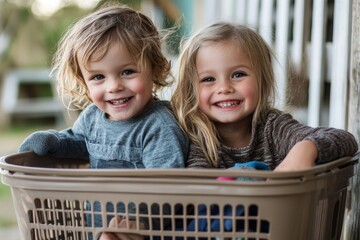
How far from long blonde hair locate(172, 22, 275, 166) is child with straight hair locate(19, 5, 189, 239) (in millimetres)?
40

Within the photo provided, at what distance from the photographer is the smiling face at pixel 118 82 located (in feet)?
4.56

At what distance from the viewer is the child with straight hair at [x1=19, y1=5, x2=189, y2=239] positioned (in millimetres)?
1380

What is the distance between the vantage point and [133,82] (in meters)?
1.41

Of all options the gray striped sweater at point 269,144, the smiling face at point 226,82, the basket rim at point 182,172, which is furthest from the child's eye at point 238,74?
the basket rim at point 182,172

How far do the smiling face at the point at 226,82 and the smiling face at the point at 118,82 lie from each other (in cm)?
14

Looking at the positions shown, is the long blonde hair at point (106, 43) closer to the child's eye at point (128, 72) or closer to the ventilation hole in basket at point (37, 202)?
the child's eye at point (128, 72)

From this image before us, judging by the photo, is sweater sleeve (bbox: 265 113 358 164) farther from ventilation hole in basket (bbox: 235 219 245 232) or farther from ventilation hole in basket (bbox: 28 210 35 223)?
ventilation hole in basket (bbox: 28 210 35 223)

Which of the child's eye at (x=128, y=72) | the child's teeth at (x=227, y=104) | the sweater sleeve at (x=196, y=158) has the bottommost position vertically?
the sweater sleeve at (x=196, y=158)

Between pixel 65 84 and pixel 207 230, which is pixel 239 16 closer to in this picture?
pixel 65 84

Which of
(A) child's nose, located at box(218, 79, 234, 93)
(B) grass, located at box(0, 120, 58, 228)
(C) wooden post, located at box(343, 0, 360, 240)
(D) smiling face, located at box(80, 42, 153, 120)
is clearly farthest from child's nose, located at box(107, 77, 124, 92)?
(B) grass, located at box(0, 120, 58, 228)

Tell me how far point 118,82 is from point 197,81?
0.18m

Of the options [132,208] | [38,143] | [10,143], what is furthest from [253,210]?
[10,143]

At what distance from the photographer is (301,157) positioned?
116cm

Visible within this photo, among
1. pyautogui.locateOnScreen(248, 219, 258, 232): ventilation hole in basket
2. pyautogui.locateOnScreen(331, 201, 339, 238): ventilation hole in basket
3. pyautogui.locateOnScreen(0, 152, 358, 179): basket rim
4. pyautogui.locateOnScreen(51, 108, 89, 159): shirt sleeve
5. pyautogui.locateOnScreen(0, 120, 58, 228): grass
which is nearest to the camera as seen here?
pyautogui.locateOnScreen(0, 152, 358, 179): basket rim
